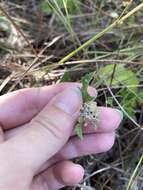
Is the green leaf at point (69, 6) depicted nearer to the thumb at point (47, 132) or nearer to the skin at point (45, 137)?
the skin at point (45, 137)

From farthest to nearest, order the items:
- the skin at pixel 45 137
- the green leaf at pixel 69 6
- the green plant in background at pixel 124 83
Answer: the green leaf at pixel 69 6 < the green plant in background at pixel 124 83 < the skin at pixel 45 137

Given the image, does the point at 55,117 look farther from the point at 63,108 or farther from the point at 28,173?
the point at 28,173

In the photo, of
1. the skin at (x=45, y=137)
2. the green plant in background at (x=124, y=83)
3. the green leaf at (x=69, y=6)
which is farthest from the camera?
the green leaf at (x=69, y=6)

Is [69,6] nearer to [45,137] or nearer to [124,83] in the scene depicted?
[124,83]

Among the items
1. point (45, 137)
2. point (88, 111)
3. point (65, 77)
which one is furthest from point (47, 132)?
point (65, 77)

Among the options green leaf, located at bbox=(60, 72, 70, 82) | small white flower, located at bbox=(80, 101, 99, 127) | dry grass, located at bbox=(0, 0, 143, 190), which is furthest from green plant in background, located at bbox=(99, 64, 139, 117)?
small white flower, located at bbox=(80, 101, 99, 127)

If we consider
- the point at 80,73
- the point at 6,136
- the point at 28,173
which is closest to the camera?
the point at 28,173

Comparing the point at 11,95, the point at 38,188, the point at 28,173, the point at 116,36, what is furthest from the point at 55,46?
the point at 28,173

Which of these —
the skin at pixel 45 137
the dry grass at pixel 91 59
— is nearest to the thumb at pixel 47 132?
the skin at pixel 45 137
